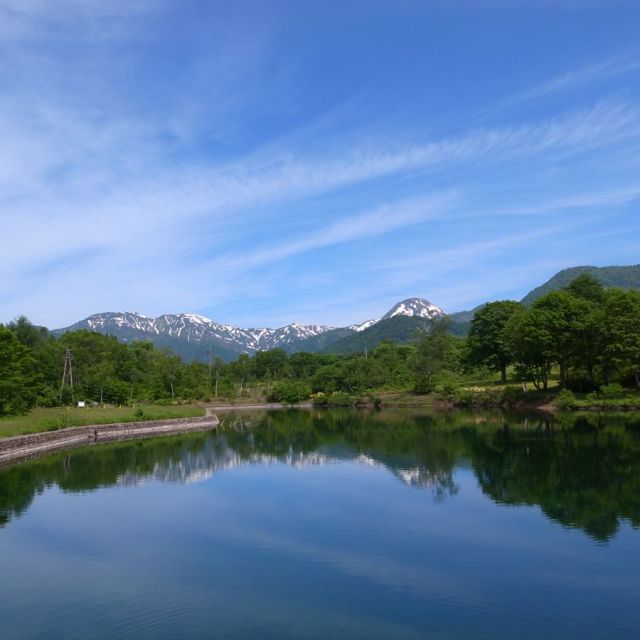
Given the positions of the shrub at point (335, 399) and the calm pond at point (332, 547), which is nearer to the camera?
the calm pond at point (332, 547)

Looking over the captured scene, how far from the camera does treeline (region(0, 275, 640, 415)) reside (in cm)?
5619

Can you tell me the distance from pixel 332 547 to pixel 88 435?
36824 millimetres

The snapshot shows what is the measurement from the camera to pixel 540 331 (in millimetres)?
60500

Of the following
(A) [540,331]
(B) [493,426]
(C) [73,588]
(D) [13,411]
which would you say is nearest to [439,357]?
(A) [540,331]

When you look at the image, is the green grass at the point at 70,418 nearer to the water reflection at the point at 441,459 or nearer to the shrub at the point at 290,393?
the water reflection at the point at 441,459

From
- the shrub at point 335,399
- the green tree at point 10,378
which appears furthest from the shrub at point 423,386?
the green tree at point 10,378

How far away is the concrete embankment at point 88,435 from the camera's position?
35.5 m

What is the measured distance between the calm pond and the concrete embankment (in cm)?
426

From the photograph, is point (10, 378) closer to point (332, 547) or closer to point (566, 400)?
point (332, 547)

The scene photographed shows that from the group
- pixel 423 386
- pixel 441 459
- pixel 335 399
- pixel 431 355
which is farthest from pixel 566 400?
pixel 335 399

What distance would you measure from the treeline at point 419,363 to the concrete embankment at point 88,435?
784cm

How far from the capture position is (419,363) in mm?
83125

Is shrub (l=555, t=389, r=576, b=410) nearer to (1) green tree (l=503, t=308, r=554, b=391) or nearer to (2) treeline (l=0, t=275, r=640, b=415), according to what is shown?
(2) treeline (l=0, t=275, r=640, b=415)

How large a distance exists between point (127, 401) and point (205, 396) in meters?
20.9
